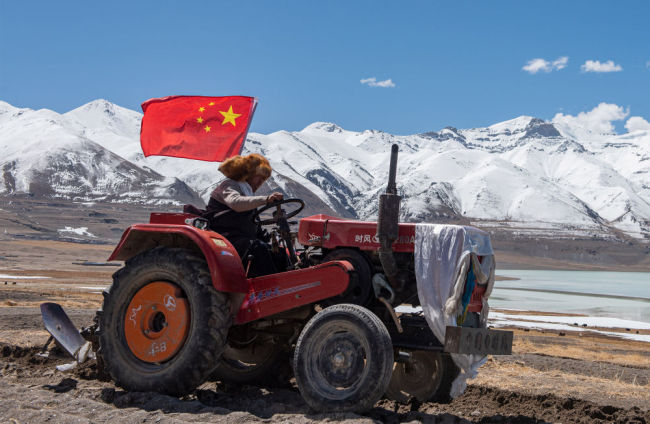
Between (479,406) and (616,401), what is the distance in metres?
1.41

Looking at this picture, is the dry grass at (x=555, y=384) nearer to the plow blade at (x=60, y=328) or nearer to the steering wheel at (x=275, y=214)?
the steering wheel at (x=275, y=214)

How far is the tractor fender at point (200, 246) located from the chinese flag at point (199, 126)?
1.79m

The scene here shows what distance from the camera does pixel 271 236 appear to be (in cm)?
602

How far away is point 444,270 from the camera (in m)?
5.12

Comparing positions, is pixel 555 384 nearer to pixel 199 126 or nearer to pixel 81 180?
pixel 199 126

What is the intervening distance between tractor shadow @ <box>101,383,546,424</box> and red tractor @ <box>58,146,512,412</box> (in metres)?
0.13

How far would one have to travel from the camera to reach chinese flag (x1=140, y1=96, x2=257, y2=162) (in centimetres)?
779

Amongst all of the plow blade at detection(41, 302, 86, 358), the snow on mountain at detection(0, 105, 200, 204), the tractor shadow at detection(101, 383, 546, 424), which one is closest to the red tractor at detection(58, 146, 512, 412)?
the tractor shadow at detection(101, 383, 546, 424)

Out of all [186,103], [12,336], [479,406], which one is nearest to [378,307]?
[479,406]

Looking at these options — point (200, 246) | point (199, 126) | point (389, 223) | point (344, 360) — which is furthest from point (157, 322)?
point (199, 126)

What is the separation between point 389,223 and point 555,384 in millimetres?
3818

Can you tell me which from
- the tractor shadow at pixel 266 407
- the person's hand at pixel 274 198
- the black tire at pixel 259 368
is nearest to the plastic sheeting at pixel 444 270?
the tractor shadow at pixel 266 407

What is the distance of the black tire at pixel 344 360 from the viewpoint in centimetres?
485

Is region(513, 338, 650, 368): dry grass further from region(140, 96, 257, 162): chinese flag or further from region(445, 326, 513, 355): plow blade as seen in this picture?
region(445, 326, 513, 355): plow blade
